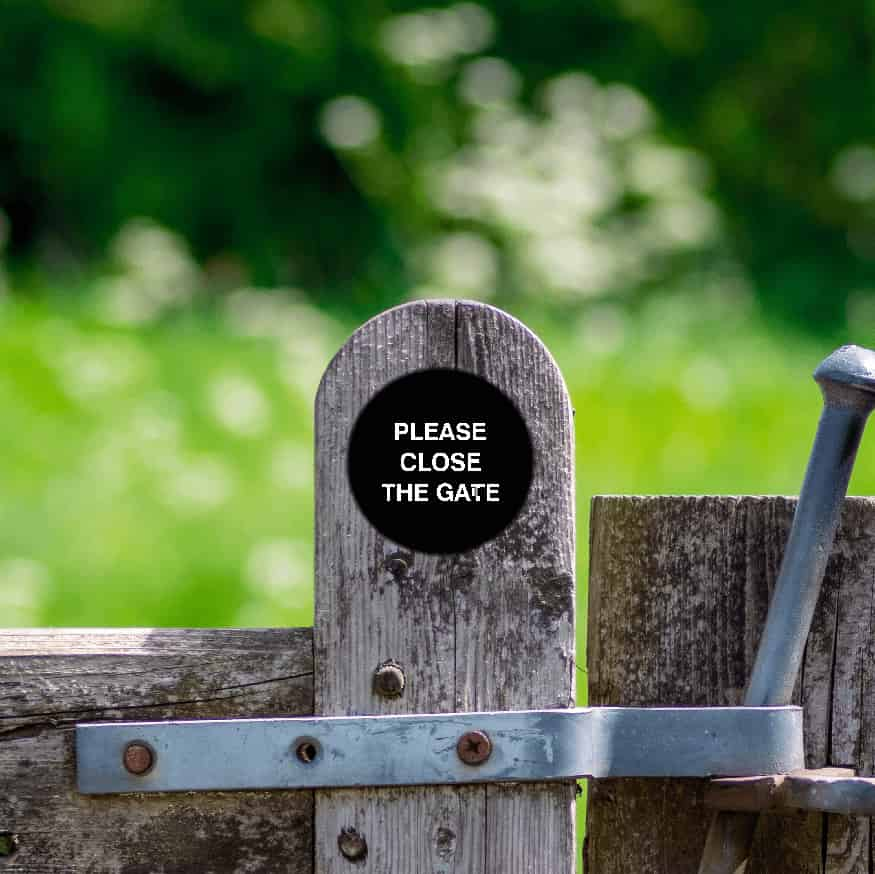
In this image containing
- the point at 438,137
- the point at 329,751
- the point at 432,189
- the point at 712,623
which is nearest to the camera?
the point at 329,751

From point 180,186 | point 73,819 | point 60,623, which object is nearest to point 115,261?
point 180,186

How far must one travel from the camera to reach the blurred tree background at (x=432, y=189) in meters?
4.95

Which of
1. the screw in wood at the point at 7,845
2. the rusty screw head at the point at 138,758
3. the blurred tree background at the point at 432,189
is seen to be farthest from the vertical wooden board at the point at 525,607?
the blurred tree background at the point at 432,189

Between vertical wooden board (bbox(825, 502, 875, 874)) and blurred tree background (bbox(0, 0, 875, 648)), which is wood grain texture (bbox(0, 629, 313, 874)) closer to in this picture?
vertical wooden board (bbox(825, 502, 875, 874))

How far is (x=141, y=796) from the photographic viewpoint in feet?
3.51

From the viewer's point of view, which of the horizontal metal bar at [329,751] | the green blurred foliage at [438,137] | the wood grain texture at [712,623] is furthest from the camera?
the green blurred foliage at [438,137]

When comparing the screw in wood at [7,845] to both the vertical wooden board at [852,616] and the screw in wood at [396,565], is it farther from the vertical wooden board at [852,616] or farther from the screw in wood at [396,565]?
the vertical wooden board at [852,616]

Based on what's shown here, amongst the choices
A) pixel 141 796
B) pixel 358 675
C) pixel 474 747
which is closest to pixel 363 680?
pixel 358 675

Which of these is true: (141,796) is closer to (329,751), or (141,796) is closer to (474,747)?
(329,751)

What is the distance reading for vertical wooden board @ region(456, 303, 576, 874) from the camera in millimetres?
1066

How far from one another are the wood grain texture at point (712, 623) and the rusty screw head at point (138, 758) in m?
0.42

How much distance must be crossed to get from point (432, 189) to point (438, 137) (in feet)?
1.35

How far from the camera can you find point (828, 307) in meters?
6.49

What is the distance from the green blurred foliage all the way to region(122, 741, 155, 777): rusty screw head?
5.56 metres
